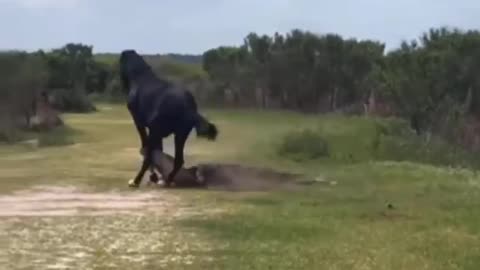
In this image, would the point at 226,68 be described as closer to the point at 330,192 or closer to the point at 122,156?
the point at 122,156

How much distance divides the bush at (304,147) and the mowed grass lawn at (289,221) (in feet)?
1.76

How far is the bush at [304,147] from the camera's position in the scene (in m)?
28.7

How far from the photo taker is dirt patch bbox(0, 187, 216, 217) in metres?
16.9

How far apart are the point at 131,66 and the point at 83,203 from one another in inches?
229

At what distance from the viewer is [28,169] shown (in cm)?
2434

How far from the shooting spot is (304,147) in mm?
29312

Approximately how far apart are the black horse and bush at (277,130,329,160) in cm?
681

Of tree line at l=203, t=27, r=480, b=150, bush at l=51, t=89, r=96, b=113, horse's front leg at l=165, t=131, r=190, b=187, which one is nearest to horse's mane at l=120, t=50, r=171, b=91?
horse's front leg at l=165, t=131, r=190, b=187

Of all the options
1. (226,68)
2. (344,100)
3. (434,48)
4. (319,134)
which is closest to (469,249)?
(319,134)

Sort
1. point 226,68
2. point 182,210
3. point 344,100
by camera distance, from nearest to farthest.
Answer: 1. point 182,210
2. point 344,100
3. point 226,68

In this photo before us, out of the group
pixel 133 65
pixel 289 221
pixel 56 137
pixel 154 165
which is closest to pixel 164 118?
pixel 154 165

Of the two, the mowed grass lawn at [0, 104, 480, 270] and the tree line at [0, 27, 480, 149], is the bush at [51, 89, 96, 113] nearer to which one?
the tree line at [0, 27, 480, 149]

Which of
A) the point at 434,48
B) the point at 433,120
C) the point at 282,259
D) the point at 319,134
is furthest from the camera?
the point at 434,48

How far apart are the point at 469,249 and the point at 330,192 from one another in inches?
298
